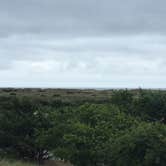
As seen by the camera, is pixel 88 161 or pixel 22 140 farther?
pixel 22 140

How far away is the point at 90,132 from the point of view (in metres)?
19.1

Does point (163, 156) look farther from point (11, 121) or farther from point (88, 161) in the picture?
point (11, 121)

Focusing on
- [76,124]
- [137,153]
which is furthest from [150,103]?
[137,153]

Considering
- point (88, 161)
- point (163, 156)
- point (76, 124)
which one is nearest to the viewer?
point (163, 156)

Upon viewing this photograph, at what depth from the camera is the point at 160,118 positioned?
28234 millimetres

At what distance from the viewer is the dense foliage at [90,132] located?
Answer: 49.7ft

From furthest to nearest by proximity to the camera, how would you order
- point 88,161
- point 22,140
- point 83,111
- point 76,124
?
point 22,140 → point 83,111 → point 76,124 → point 88,161

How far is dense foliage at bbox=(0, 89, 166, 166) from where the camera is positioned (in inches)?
596

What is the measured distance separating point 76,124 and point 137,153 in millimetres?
5000

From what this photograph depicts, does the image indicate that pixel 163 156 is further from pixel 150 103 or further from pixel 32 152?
pixel 150 103

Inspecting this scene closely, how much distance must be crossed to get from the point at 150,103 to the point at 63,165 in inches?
285

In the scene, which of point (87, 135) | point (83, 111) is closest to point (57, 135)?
point (83, 111)

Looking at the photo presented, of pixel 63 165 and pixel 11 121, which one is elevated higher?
pixel 11 121

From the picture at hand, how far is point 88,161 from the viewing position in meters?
18.4
